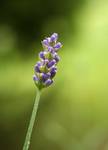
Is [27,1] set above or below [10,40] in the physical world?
above

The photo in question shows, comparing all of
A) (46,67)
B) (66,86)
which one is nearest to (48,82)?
(46,67)

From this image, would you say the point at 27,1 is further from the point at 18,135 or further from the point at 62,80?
the point at 18,135

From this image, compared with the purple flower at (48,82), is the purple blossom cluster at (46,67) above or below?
above

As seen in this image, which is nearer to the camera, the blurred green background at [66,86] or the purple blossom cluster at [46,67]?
the purple blossom cluster at [46,67]

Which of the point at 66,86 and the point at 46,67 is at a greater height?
the point at 66,86

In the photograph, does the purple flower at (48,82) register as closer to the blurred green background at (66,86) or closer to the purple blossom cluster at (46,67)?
the purple blossom cluster at (46,67)

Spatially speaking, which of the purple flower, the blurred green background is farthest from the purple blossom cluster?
the blurred green background

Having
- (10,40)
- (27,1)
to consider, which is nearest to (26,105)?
(10,40)

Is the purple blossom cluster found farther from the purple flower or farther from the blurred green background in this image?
the blurred green background

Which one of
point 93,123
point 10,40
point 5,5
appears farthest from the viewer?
point 5,5

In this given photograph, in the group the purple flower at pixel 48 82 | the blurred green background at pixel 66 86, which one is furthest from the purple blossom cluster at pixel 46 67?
the blurred green background at pixel 66 86

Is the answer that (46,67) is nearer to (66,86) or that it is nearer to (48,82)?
(48,82)
